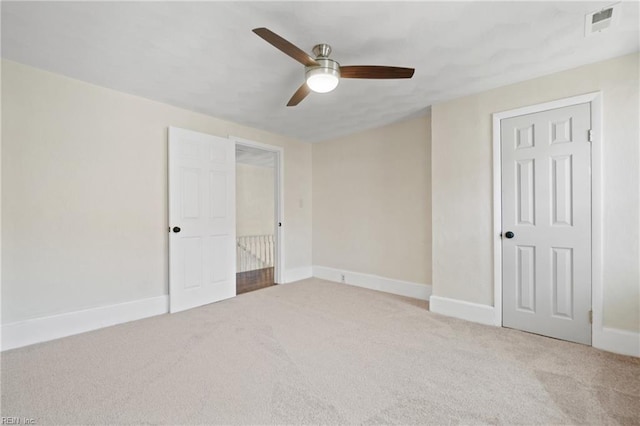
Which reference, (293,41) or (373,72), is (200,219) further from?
(373,72)

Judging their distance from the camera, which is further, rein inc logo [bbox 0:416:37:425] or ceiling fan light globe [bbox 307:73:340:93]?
ceiling fan light globe [bbox 307:73:340:93]

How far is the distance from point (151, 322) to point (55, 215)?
4.58 ft

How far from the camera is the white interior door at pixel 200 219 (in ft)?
11.2

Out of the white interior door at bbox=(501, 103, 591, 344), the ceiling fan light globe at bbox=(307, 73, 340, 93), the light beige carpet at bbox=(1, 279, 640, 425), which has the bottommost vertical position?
the light beige carpet at bbox=(1, 279, 640, 425)

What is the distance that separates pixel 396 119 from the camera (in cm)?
395

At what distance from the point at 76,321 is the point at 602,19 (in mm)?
4959

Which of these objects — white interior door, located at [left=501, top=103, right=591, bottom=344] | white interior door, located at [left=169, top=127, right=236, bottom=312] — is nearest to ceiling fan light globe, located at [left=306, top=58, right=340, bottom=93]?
white interior door, located at [left=501, top=103, right=591, bottom=344]

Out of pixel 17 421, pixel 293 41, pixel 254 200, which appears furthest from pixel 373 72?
pixel 254 200

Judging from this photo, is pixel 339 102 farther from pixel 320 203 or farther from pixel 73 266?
pixel 73 266

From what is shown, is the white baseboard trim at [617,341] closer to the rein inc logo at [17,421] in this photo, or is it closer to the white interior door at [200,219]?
the white interior door at [200,219]

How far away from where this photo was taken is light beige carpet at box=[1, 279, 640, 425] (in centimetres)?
165

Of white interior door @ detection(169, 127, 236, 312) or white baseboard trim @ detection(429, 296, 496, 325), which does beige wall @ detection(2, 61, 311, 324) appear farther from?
white baseboard trim @ detection(429, 296, 496, 325)

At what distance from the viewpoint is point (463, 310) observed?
3.14 meters

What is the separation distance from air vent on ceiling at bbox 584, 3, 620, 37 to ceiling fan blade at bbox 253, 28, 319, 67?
188 centimetres
